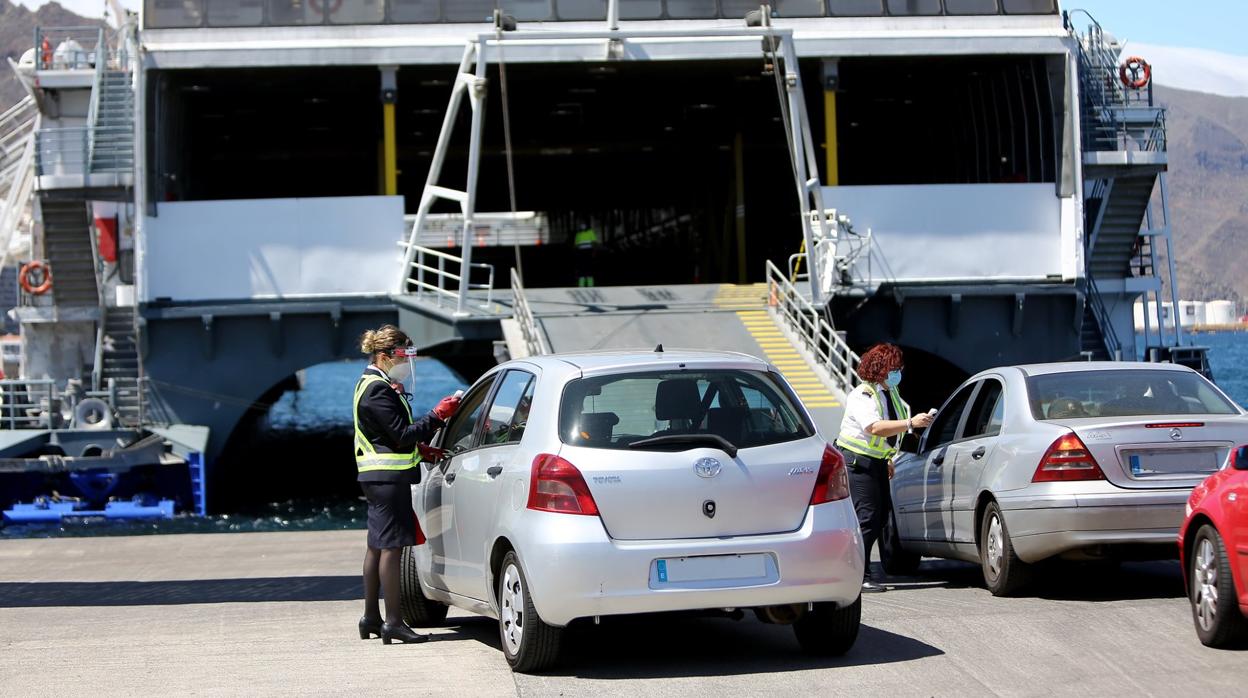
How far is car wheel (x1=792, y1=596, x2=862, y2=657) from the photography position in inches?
316

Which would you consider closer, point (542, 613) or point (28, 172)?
point (542, 613)

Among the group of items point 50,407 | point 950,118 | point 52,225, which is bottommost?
point 50,407

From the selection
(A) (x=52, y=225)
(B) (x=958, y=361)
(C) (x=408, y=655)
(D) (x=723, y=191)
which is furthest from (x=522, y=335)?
(D) (x=723, y=191)

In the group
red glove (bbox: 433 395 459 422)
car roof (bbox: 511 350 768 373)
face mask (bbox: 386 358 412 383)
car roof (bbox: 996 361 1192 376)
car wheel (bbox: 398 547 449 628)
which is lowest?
car wheel (bbox: 398 547 449 628)

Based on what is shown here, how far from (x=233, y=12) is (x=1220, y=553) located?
20473mm

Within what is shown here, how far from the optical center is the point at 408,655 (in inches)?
337

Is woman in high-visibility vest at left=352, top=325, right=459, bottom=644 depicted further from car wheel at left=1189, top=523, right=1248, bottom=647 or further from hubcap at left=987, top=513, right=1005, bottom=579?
car wheel at left=1189, top=523, right=1248, bottom=647

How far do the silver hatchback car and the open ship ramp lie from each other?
429 inches

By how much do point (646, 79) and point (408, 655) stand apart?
22.1 meters

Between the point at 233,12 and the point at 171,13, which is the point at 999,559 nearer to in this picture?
the point at 233,12

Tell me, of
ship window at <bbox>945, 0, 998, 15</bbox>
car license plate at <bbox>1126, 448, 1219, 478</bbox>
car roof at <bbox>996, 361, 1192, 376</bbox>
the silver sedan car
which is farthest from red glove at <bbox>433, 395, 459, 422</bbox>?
ship window at <bbox>945, 0, 998, 15</bbox>

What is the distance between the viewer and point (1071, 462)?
31.2ft

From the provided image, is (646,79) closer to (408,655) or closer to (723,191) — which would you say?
(723,191)

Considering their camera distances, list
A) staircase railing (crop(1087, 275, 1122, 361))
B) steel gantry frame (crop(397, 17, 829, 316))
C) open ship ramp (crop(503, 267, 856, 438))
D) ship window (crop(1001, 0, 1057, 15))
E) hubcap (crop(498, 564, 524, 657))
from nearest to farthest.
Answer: hubcap (crop(498, 564, 524, 657))
open ship ramp (crop(503, 267, 856, 438))
steel gantry frame (crop(397, 17, 829, 316))
ship window (crop(1001, 0, 1057, 15))
staircase railing (crop(1087, 275, 1122, 361))
